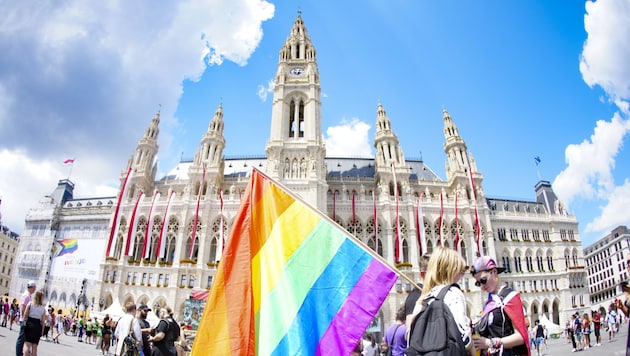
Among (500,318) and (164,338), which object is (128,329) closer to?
(164,338)

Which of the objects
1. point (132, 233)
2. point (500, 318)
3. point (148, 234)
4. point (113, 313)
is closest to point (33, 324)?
point (500, 318)

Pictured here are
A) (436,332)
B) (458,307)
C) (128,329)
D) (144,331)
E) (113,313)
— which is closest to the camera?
(436,332)

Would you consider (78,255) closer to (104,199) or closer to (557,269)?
(104,199)

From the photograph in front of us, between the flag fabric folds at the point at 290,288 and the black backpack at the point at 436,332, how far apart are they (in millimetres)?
1834

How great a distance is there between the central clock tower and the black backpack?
35.2 metres

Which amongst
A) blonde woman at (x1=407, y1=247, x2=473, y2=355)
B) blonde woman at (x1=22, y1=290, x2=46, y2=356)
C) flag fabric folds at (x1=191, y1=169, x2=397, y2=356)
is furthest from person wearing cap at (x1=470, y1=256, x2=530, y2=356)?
blonde woman at (x1=22, y1=290, x2=46, y2=356)

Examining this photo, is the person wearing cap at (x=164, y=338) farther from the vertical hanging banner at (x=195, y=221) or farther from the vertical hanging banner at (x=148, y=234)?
the vertical hanging banner at (x=148, y=234)

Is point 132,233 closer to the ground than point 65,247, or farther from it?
farther from it

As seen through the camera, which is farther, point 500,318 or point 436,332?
point 500,318

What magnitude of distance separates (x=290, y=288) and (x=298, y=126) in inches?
1666

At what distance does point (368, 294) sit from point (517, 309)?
186 cm

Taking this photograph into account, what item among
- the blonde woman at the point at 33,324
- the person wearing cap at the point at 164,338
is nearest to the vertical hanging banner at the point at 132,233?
the blonde woman at the point at 33,324

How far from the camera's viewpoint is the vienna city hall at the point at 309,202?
38.8 metres

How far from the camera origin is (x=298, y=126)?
46.6 m
